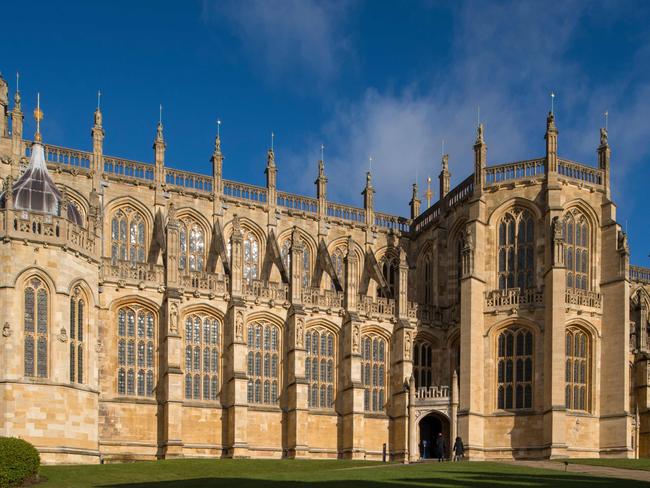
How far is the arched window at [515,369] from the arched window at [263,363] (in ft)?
43.3

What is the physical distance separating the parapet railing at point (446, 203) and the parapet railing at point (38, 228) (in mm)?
26086

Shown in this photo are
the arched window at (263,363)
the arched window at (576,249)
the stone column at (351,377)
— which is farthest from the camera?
the stone column at (351,377)

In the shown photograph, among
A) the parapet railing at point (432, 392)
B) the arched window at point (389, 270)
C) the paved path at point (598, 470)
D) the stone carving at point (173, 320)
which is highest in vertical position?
the arched window at point (389, 270)

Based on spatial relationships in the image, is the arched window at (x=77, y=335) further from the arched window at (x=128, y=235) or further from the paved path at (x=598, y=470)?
the paved path at (x=598, y=470)

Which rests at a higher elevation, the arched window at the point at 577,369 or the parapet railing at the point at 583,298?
the parapet railing at the point at 583,298

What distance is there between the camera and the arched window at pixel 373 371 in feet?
198

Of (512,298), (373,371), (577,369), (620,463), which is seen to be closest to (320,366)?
(373,371)

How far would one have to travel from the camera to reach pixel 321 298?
59688 mm

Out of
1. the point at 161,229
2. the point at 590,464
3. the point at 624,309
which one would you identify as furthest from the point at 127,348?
the point at 624,309

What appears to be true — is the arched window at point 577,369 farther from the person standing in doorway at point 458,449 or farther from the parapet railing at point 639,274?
the parapet railing at point 639,274

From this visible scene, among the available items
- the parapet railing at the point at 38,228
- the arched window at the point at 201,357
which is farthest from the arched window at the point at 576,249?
the parapet railing at the point at 38,228

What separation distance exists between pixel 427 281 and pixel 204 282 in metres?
17.3

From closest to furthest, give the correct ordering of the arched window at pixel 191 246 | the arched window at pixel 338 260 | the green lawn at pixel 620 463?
the green lawn at pixel 620 463 < the arched window at pixel 191 246 < the arched window at pixel 338 260

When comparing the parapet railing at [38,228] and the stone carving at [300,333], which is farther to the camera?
the stone carving at [300,333]
